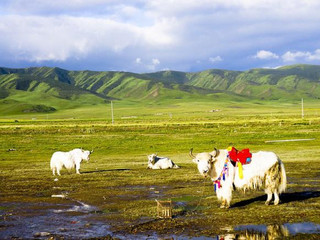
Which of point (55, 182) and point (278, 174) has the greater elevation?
point (278, 174)

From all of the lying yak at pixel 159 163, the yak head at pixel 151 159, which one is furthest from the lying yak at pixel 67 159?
the lying yak at pixel 159 163

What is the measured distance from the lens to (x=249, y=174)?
50.0 feet

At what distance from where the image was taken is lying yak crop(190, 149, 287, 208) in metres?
15.1

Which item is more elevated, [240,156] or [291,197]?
[240,156]

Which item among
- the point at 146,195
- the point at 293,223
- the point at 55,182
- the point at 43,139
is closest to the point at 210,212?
the point at 293,223

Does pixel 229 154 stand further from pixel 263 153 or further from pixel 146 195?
pixel 146 195

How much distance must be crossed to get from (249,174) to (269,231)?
150 inches

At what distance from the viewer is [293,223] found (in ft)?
40.6

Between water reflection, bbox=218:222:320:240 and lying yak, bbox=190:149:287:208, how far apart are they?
294cm

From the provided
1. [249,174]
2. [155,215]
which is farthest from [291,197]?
[155,215]

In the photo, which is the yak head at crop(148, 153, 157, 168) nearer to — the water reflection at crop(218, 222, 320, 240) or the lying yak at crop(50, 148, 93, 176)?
the lying yak at crop(50, 148, 93, 176)

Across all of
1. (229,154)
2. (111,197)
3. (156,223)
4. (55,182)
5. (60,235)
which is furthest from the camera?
(55,182)

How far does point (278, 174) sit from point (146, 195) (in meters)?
6.44

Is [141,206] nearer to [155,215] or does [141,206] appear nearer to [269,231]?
[155,215]
